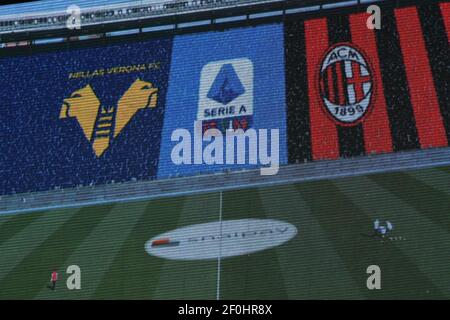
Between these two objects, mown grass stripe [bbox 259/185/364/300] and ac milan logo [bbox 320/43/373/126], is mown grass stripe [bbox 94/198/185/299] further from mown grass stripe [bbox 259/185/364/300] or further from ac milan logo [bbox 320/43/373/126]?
ac milan logo [bbox 320/43/373/126]

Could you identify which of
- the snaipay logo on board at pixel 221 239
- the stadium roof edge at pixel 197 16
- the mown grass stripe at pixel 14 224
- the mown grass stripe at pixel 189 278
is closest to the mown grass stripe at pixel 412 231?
the snaipay logo on board at pixel 221 239

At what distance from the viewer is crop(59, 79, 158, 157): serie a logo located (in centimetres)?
1362

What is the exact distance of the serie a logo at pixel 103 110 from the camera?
13625 mm

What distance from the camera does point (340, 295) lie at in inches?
432

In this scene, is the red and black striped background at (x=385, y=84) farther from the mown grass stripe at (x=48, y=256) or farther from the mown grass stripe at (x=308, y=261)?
the mown grass stripe at (x=48, y=256)

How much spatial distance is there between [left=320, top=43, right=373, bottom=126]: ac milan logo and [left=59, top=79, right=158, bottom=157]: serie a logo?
2541 millimetres

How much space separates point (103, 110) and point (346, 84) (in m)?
3.61

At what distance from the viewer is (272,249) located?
456 inches

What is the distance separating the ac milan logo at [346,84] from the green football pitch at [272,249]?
1031 mm

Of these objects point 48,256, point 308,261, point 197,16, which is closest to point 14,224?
point 48,256

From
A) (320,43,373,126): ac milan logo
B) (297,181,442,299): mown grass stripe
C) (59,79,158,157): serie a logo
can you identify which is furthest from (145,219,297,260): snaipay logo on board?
(59,79,158,157): serie a logo
